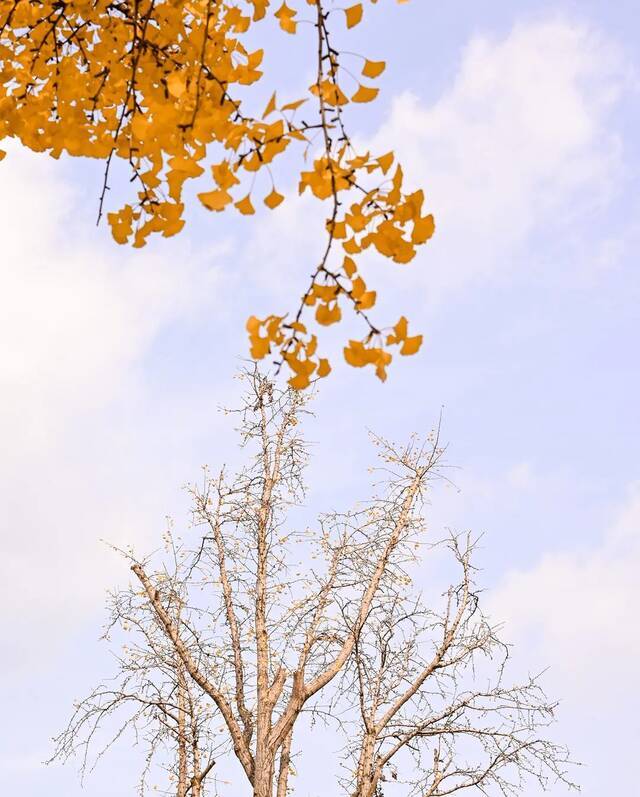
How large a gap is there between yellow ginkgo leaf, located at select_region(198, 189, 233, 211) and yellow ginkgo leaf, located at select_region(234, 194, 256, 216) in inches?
3.0

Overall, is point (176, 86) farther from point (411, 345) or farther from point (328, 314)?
point (411, 345)

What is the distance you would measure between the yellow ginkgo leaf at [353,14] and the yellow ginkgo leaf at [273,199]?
52 centimetres

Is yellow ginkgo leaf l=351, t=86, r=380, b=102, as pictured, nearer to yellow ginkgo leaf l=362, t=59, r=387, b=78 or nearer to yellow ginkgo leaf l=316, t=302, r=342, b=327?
yellow ginkgo leaf l=362, t=59, r=387, b=78

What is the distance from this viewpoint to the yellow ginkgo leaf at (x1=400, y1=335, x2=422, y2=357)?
2213 mm

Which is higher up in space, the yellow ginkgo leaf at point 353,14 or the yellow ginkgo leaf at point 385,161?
the yellow ginkgo leaf at point 353,14

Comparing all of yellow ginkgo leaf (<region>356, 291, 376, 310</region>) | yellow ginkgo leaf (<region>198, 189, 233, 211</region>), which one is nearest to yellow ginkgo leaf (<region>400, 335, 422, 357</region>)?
yellow ginkgo leaf (<region>356, 291, 376, 310</region>)

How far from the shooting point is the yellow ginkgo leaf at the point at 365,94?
91.0 inches

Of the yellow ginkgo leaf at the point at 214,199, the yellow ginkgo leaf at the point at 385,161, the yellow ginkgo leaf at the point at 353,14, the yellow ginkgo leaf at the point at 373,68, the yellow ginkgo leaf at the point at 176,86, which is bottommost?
the yellow ginkgo leaf at the point at 214,199

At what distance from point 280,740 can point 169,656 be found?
5.20 ft

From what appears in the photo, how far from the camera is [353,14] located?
7.66 ft

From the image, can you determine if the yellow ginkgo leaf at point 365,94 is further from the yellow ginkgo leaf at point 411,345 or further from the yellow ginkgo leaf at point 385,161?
the yellow ginkgo leaf at point 411,345

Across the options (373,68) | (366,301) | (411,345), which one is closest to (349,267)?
(366,301)

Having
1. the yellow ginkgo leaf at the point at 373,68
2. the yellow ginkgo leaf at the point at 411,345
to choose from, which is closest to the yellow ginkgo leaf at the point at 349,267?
the yellow ginkgo leaf at the point at 411,345

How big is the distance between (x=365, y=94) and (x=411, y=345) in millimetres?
675
